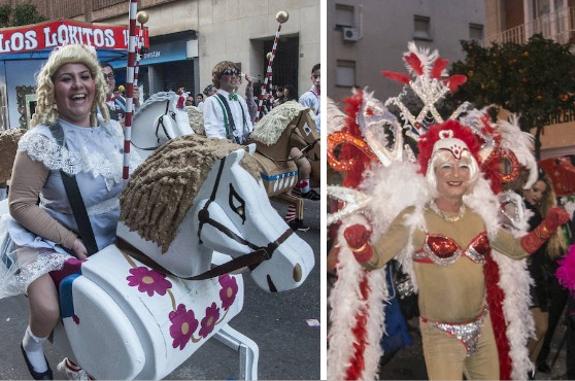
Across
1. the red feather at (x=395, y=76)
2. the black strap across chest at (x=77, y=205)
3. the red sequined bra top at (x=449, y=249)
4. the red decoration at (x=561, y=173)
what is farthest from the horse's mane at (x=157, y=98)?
the red decoration at (x=561, y=173)

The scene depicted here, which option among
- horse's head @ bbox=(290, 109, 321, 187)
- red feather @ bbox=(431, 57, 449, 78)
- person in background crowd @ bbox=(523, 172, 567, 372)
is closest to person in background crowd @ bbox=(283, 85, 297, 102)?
red feather @ bbox=(431, 57, 449, 78)

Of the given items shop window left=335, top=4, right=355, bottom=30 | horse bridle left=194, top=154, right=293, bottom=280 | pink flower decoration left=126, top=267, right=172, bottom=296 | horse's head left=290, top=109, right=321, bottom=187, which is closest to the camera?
horse bridle left=194, top=154, right=293, bottom=280

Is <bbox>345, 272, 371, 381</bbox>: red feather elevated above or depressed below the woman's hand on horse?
below

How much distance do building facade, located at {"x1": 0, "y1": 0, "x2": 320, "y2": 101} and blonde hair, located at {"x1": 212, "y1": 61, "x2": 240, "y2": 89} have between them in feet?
0.05

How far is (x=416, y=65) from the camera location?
5.67 feet

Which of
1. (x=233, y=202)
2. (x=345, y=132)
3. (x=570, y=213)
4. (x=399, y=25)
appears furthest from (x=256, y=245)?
(x=570, y=213)

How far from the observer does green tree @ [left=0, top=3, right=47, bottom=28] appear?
188 centimetres

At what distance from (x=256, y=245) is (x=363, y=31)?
2.57ft

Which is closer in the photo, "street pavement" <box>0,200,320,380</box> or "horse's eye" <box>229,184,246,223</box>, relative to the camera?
"horse's eye" <box>229,184,246,223</box>

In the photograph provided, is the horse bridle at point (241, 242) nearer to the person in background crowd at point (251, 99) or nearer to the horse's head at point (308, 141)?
the person in background crowd at point (251, 99)

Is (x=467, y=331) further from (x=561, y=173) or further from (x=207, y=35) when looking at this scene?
(x=207, y=35)

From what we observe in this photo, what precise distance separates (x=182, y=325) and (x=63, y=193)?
0.49m

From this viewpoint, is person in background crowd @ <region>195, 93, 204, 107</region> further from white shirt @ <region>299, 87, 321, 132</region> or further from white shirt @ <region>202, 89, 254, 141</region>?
white shirt @ <region>299, 87, 321, 132</region>

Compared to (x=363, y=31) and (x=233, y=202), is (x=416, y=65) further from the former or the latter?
(x=233, y=202)
